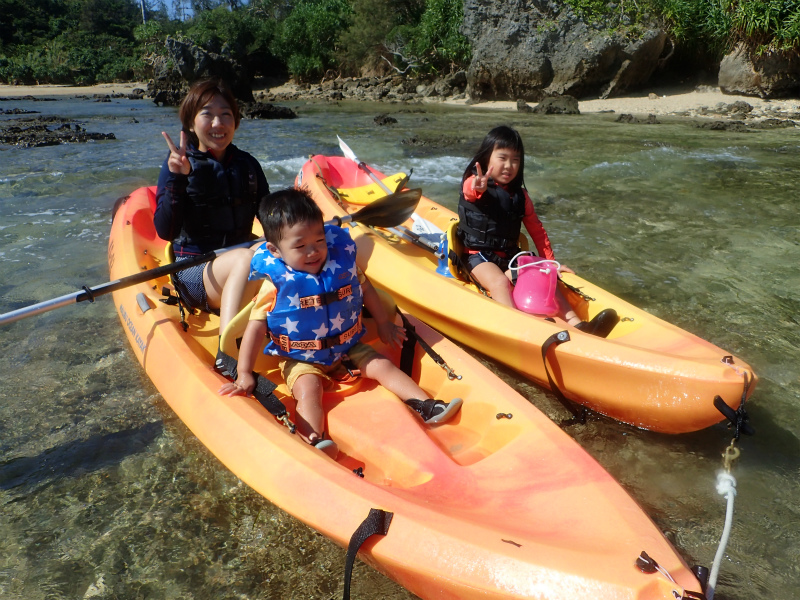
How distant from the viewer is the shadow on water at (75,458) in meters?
2.56

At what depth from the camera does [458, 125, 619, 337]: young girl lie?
3.28 metres

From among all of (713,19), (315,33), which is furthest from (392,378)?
(315,33)

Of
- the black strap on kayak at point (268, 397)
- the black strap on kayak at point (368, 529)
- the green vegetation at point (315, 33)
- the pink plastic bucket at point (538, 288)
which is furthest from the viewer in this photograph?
the green vegetation at point (315, 33)

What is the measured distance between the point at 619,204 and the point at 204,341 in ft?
17.4

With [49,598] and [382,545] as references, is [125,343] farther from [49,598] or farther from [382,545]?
[382,545]

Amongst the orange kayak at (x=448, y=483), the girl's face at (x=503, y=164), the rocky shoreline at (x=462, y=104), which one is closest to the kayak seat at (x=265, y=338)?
the orange kayak at (x=448, y=483)

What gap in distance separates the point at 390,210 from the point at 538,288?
1.14 meters

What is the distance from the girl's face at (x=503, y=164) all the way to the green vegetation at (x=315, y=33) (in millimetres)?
13445

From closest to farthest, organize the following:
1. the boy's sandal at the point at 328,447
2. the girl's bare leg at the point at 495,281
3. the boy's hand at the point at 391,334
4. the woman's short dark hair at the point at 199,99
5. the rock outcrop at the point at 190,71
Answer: the boy's sandal at the point at 328,447 < the boy's hand at the point at 391,334 < the woman's short dark hair at the point at 199,99 < the girl's bare leg at the point at 495,281 < the rock outcrop at the point at 190,71

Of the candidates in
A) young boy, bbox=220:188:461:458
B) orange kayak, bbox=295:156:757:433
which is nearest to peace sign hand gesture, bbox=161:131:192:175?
young boy, bbox=220:188:461:458

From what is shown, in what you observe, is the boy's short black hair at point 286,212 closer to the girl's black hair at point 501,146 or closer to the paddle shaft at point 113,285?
the paddle shaft at point 113,285

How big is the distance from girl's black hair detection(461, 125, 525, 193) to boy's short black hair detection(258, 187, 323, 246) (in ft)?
4.26

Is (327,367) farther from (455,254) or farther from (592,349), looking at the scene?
(455,254)

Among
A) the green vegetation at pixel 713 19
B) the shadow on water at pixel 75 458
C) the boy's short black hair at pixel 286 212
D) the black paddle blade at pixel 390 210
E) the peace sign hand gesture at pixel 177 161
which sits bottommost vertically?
the shadow on water at pixel 75 458
